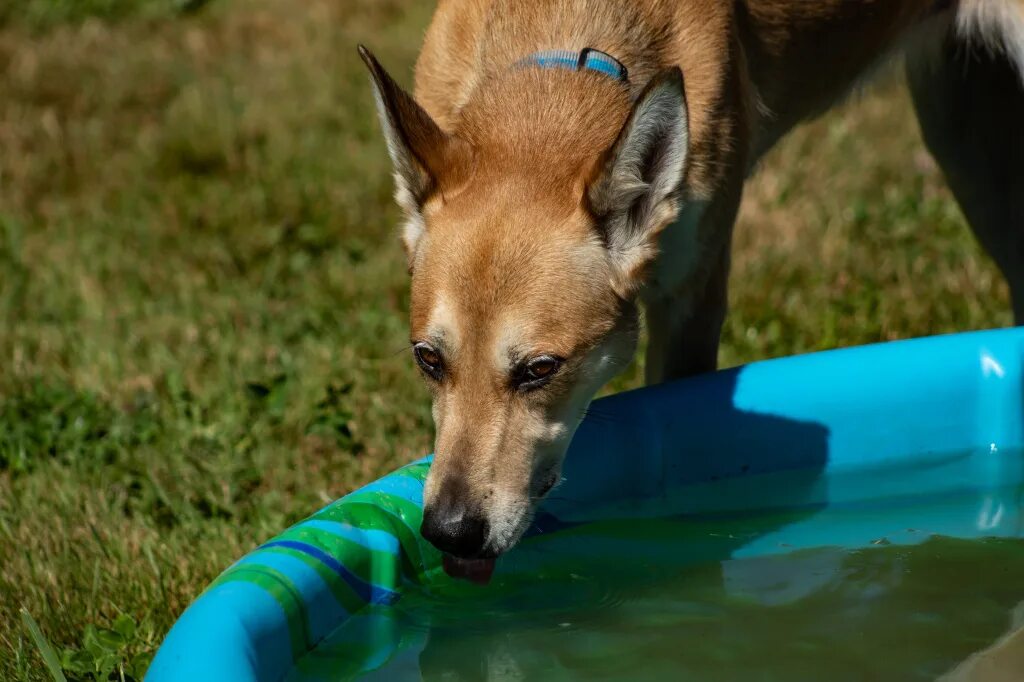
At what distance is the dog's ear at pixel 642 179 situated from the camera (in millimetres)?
3412

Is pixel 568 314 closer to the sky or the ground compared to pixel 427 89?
closer to the ground

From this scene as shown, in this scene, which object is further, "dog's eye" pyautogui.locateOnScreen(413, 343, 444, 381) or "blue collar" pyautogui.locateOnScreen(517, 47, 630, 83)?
"blue collar" pyautogui.locateOnScreen(517, 47, 630, 83)

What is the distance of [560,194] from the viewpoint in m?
3.67

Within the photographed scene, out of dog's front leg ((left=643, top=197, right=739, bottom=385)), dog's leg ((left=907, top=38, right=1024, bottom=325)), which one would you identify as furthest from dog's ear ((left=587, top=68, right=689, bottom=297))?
dog's leg ((left=907, top=38, right=1024, bottom=325))

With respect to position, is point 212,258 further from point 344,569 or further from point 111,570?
point 344,569

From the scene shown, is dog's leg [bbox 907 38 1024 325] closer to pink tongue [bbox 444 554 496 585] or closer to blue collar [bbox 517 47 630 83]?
blue collar [bbox 517 47 630 83]

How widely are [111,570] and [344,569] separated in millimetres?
804

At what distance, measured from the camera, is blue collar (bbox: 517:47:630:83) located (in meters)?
4.00

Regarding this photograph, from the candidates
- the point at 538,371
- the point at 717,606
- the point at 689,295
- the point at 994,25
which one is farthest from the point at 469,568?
the point at 994,25

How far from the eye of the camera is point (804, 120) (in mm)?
5176

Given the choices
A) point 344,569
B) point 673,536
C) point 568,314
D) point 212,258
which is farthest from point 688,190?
point 212,258

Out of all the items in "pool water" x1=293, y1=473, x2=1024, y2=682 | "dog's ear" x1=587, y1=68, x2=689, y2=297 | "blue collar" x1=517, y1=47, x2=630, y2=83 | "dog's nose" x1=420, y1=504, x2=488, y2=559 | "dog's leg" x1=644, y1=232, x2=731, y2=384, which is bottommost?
"pool water" x1=293, y1=473, x2=1024, y2=682

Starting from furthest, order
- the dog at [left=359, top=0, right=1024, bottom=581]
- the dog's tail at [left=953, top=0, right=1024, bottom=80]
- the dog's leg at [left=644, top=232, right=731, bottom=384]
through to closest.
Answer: the dog's tail at [left=953, top=0, right=1024, bottom=80]
the dog's leg at [left=644, top=232, right=731, bottom=384]
the dog at [left=359, top=0, right=1024, bottom=581]

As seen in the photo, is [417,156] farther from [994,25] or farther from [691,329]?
[994,25]
